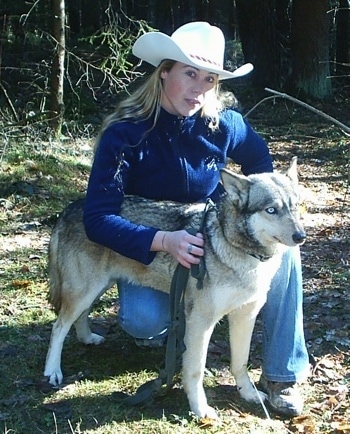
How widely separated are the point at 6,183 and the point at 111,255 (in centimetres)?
416

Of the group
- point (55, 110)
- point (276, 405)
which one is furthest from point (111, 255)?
point (55, 110)

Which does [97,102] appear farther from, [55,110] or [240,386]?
[240,386]

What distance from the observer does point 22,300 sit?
5078mm

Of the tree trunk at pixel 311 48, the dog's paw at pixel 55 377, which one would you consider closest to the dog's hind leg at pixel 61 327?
the dog's paw at pixel 55 377

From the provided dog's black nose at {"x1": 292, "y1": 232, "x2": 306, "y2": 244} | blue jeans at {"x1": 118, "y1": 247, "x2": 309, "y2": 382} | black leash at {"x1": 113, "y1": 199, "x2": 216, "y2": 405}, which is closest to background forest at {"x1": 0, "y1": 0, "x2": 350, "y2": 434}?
black leash at {"x1": 113, "y1": 199, "x2": 216, "y2": 405}

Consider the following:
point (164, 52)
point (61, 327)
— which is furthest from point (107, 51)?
point (61, 327)

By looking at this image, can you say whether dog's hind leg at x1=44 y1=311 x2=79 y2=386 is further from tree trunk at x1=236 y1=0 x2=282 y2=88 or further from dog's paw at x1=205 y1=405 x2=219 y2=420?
tree trunk at x1=236 y1=0 x2=282 y2=88

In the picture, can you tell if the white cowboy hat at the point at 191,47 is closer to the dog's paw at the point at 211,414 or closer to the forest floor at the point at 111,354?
the forest floor at the point at 111,354

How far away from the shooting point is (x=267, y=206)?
321cm

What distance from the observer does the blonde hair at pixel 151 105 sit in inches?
147

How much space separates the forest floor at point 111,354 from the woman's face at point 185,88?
34.7 inches

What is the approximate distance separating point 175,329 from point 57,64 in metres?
6.82

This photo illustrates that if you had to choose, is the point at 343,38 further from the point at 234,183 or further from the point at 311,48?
the point at 234,183

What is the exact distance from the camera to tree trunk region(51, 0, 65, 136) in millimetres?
9297
